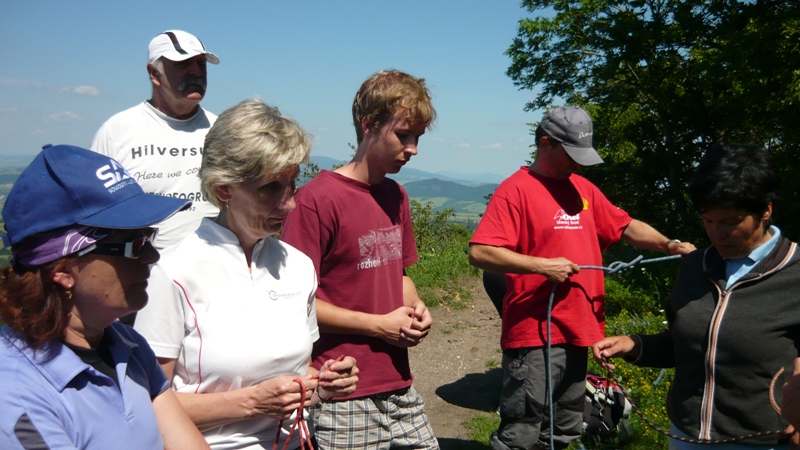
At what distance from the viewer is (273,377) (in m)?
2.13

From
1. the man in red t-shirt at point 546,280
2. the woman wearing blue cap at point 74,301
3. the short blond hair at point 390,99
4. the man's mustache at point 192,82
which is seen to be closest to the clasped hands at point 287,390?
the woman wearing blue cap at point 74,301

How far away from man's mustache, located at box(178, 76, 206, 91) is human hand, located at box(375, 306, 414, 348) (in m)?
1.71

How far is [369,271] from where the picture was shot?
2820 millimetres

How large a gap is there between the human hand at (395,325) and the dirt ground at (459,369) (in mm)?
2422

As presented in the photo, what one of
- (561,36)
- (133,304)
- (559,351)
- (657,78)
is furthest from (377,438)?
(561,36)

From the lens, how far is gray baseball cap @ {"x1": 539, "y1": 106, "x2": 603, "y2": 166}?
345 centimetres

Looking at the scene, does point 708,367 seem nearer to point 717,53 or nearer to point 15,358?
point 15,358

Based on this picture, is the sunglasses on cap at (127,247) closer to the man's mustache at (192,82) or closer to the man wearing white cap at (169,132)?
the man wearing white cap at (169,132)

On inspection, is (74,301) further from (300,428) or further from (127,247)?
(300,428)

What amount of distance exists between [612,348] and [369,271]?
1.12 metres

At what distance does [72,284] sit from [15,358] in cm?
20

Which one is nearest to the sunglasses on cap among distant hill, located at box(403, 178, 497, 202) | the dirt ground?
the dirt ground

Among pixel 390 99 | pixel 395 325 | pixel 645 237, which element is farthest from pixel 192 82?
pixel 645 237

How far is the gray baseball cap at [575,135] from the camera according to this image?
345 cm
